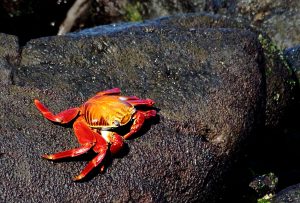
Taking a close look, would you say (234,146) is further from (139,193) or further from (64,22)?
(64,22)

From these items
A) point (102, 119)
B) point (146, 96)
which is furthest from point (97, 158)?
point (146, 96)

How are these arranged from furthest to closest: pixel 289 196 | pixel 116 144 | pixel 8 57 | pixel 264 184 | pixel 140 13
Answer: pixel 140 13 → pixel 264 184 → pixel 289 196 → pixel 8 57 → pixel 116 144

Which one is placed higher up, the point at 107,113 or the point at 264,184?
the point at 107,113

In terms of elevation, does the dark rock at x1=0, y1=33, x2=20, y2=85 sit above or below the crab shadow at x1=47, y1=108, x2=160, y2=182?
above

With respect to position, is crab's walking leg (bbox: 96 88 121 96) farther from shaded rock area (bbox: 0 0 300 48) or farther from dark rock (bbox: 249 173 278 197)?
shaded rock area (bbox: 0 0 300 48)

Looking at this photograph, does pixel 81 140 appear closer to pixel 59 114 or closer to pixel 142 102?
pixel 59 114

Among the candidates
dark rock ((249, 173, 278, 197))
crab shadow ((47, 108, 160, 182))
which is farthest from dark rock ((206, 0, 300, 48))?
crab shadow ((47, 108, 160, 182))

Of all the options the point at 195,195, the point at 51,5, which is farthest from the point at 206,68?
the point at 51,5

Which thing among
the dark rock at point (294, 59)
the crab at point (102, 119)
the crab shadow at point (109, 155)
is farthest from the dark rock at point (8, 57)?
the dark rock at point (294, 59)

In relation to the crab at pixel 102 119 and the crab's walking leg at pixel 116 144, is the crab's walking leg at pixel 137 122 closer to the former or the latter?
the crab at pixel 102 119
